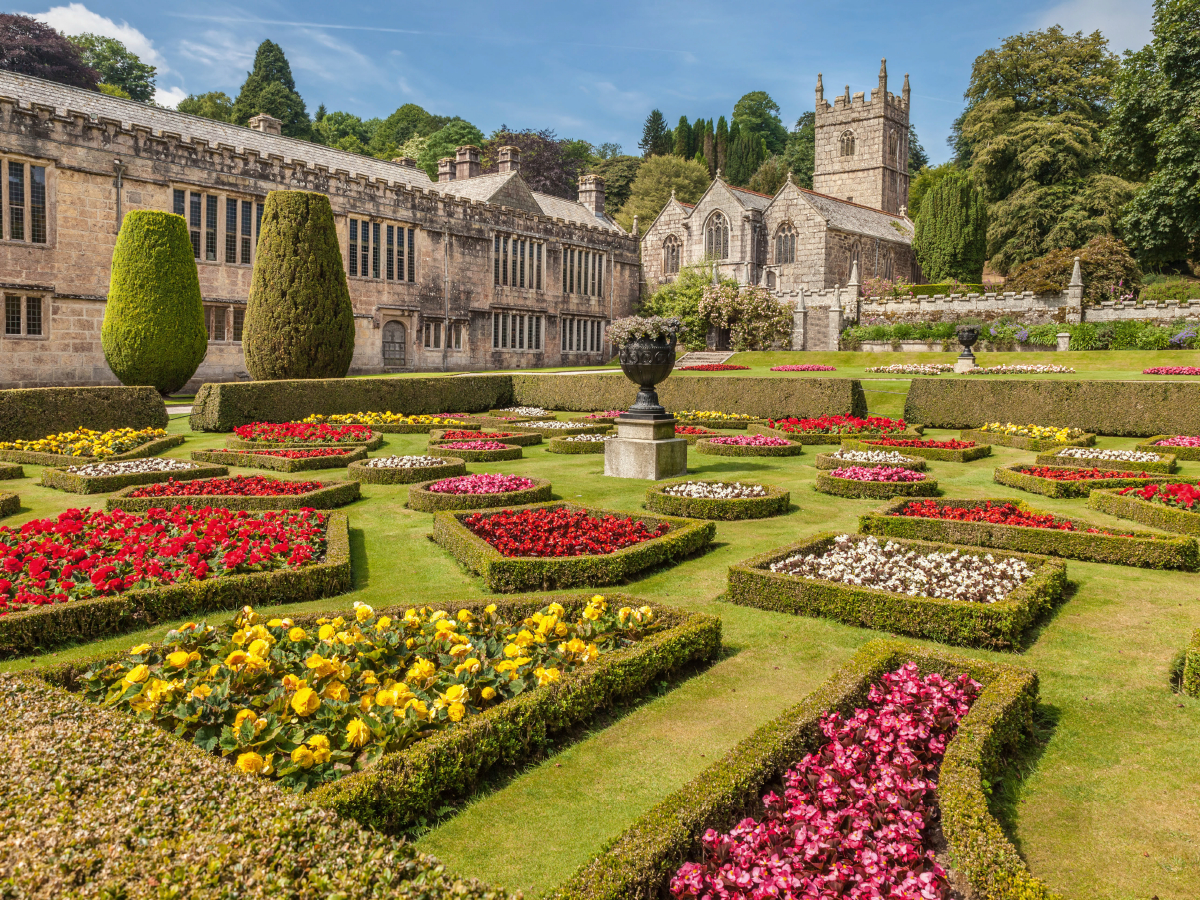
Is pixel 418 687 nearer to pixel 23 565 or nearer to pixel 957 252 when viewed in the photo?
pixel 23 565

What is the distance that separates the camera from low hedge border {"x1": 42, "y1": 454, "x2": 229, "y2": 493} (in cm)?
1106

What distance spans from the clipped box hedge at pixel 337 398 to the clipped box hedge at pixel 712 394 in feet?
5.00

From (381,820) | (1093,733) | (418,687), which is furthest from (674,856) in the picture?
(1093,733)

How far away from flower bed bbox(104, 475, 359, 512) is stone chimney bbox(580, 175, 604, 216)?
42.2m

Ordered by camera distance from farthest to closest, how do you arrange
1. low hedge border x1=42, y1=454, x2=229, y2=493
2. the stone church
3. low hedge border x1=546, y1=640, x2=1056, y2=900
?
the stone church < low hedge border x1=42, y1=454, x2=229, y2=493 < low hedge border x1=546, y1=640, x2=1056, y2=900

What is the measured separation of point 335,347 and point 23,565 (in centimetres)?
1711

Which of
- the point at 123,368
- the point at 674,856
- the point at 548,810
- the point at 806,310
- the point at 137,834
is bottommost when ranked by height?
the point at 548,810

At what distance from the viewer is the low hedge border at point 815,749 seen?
2.76 m

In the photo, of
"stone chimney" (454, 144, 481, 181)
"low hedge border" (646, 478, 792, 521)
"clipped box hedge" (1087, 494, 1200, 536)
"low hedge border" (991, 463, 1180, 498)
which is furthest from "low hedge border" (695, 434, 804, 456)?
"stone chimney" (454, 144, 481, 181)

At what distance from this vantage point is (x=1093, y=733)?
14.6 feet

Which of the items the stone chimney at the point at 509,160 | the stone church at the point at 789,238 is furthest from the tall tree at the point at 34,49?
the stone church at the point at 789,238

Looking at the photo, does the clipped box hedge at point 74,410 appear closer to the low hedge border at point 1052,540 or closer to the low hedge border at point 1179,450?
the low hedge border at point 1052,540

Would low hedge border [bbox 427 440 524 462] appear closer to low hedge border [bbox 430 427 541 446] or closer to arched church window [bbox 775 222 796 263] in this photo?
low hedge border [bbox 430 427 541 446]

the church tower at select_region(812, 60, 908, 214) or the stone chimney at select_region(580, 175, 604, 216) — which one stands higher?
the church tower at select_region(812, 60, 908, 214)
